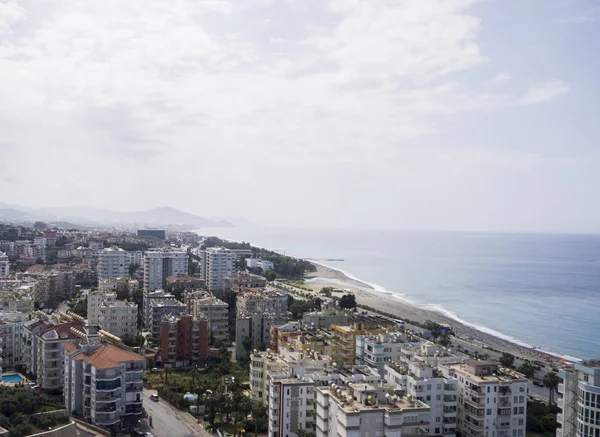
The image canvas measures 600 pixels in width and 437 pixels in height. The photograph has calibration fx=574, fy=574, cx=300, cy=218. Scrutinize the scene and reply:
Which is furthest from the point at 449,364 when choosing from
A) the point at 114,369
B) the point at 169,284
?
the point at 169,284

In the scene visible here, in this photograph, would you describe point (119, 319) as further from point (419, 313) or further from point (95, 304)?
point (419, 313)

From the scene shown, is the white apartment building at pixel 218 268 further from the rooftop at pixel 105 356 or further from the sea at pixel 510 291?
the rooftop at pixel 105 356

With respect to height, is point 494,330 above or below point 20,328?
below

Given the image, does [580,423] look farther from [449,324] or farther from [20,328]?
[449,324]

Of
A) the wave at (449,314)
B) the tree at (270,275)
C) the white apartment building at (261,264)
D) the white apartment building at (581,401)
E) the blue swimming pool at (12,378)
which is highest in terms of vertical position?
the white apartment building at (581,401)

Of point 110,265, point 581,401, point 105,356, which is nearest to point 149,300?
point 105,356

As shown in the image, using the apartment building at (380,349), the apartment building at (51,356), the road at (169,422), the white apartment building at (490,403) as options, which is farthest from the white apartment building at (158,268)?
the white apartment building at (490,403)
